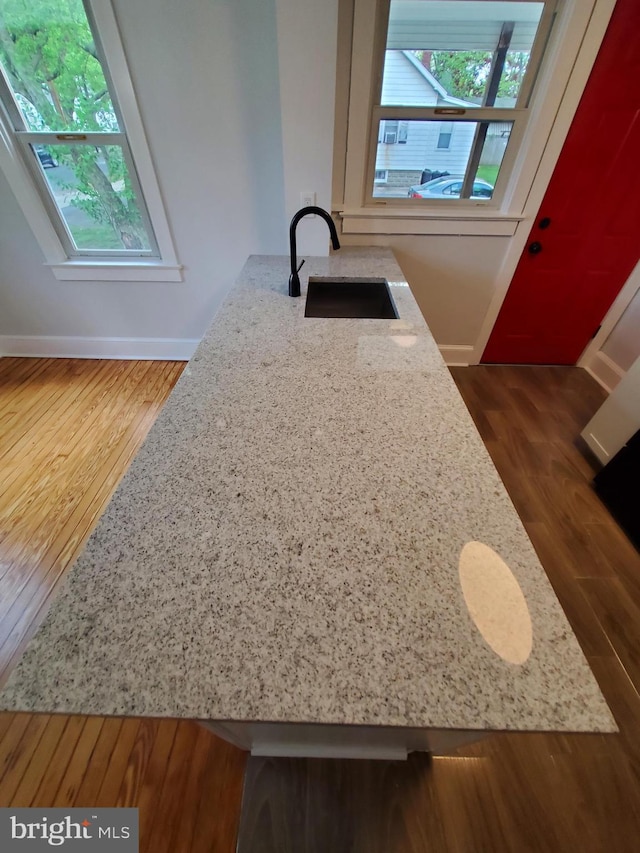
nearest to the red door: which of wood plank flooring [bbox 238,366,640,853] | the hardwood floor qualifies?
the hardwood floor

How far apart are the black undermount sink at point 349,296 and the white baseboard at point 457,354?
115 centimetres

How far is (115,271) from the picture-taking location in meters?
2.20

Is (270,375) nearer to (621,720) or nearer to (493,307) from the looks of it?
(621,720)

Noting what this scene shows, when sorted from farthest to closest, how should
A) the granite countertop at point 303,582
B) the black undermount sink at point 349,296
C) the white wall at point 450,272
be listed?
the white wall at point 450,272 → the black undermount sink at point 349,296 → the granite countertop at point 303,582

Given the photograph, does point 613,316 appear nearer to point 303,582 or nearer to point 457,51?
point 457,51

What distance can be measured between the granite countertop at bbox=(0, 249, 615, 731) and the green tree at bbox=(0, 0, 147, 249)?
1.89 m

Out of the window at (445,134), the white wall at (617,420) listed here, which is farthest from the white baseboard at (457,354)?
the window at (445,134)

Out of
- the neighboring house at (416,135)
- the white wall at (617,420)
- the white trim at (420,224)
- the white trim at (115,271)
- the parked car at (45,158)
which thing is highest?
the neighboring house at (416,135)

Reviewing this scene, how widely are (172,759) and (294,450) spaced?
1.06 metres

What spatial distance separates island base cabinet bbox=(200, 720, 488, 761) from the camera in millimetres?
676

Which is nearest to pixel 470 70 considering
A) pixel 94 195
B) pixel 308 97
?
pixel 308 97

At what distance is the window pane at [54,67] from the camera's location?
5.09 feet

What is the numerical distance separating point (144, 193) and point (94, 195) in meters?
0.35

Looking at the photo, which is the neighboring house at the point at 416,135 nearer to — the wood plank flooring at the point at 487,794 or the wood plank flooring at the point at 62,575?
the wood plank flooring at the point at 62,575
